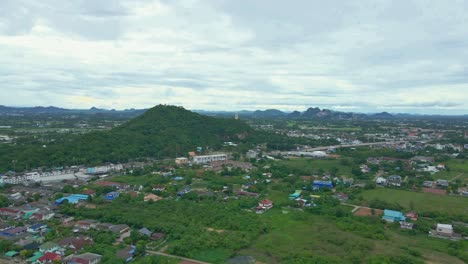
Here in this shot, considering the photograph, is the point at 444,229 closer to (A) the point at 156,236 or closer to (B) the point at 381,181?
(B) the point at 381,181

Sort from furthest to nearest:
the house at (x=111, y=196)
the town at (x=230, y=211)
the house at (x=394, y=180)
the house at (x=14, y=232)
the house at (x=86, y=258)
→ the house at (x=394, y=180), the house at (x=111, y=196), the house at (x=14, y=232), the town at (x=230, y=211), the house at (x=86, y=258)

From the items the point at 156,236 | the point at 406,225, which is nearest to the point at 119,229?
the point at 156,236

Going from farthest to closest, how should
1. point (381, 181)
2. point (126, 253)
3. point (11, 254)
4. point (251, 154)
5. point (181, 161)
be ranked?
point (251, 154), point (181, 161), point (381, 181), point (11, 254), point (126, 253)

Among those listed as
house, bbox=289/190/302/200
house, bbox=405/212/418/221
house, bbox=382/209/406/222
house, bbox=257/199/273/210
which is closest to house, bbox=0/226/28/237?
house, bbox=257/199/273/210

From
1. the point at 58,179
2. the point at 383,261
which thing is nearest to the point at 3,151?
the point at 58,179

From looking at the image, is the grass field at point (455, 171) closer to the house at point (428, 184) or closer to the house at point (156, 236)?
the house at point (428, 184)

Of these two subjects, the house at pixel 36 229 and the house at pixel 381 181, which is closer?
the house at pixel 36 229

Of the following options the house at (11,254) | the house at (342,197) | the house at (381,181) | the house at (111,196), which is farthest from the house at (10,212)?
the house at (381,181)
